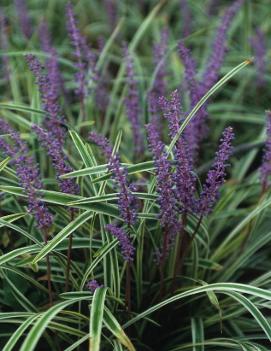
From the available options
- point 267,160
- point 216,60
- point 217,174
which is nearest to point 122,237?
point 217,174

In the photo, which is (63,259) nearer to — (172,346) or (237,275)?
(172,346)

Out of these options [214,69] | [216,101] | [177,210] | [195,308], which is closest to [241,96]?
[216,101]

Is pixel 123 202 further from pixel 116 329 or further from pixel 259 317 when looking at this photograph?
pixel 259 317

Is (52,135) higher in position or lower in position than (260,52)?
lower

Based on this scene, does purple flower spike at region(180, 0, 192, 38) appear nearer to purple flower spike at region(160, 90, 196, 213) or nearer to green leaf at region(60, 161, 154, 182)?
green leaf at region(60, 161, 154, 182)

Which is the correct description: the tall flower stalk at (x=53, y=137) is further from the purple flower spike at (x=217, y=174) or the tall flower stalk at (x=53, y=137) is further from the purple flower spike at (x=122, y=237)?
the purple flower spike at (x=217, y=174)

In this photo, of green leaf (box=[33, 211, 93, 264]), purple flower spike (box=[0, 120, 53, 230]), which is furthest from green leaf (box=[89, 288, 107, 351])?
purple flower spike (box=[0, 120, 53, 230])

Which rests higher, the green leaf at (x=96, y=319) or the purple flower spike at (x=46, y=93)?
the purple flower spike at (x=46, y=93)

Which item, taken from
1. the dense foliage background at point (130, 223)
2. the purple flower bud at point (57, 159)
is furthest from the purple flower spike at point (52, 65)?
the purple flower bud at point (57, 159)
